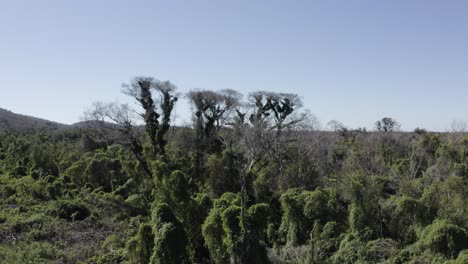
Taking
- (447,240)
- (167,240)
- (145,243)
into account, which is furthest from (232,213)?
(447,240)

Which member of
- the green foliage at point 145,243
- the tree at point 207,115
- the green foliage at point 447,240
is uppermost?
the tree at point 207,115

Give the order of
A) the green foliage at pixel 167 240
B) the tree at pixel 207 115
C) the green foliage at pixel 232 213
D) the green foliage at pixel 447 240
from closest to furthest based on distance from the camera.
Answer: the green foliage at pixel 167 240
the green foliage at pixel 447 240
the green foliage at pixel 232 213
the tree at pixel 207 115

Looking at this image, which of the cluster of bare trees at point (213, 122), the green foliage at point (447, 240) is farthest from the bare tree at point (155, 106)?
the green foliage at point (447, 240)

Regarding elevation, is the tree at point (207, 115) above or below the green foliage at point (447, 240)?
above

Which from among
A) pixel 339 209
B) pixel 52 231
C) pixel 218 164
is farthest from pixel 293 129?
pixel 52 231

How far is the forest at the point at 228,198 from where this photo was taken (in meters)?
14.1

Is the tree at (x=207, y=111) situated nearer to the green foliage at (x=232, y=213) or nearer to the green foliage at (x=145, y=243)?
the green foliage at (x=232, y=213)

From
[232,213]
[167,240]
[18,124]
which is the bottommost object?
[167,240]

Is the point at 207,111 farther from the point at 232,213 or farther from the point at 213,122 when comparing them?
the point at 232,213

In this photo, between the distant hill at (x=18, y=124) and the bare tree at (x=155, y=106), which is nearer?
the bare tree at (x=155, y=106)

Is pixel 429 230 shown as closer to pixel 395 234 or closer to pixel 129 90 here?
pixel 395 234

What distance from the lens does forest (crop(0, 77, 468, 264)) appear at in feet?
46.4

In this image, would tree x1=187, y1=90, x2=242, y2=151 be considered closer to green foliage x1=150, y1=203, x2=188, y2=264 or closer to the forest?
the forest

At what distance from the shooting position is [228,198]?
17906 mm
